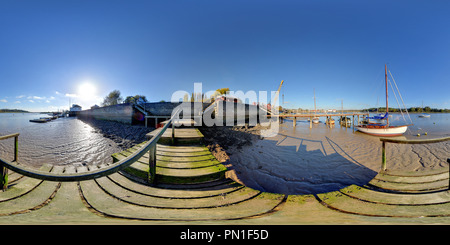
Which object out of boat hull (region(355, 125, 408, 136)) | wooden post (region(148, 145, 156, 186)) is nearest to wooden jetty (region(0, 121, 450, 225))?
wooden post (region(148, 145, 156, 186))

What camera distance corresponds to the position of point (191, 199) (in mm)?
2164

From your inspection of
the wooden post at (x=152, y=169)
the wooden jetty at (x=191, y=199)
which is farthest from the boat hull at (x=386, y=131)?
the wooden post at (x=152, y=169)

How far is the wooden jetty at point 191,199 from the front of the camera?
5.09 ft

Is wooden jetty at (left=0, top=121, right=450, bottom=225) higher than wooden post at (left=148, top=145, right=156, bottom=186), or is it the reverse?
wooden post at (left=148, top=145, right=156, bottom=186)

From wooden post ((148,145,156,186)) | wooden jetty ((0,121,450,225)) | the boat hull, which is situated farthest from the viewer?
the boat hull

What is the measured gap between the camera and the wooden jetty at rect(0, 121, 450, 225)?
1.55 metres

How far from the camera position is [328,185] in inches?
177

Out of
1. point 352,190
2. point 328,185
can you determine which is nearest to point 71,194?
point 352,190

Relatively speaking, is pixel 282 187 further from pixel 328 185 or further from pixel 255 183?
pixel 328 185

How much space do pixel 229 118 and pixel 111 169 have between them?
15312 mm

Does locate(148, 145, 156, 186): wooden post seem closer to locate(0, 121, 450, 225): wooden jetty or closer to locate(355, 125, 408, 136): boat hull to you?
locate(0, 121, 450, 225): wooden jetty

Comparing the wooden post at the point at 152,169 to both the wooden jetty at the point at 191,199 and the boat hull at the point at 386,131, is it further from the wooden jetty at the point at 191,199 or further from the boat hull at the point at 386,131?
the boat hull at the point at 386,131

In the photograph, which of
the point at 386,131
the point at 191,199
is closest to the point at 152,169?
the point at 191,199

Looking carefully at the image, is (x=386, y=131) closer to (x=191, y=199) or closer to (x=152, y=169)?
(x=191, y=199)
